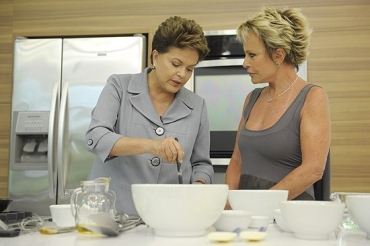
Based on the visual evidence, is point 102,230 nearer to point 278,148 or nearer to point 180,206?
point 180,206

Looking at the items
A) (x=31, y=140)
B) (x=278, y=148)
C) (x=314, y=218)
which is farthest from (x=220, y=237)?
(x=31, y=140)

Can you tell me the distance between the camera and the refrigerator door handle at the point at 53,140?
2.66 metres

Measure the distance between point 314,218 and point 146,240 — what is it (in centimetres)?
30

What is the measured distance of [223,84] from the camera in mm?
2760

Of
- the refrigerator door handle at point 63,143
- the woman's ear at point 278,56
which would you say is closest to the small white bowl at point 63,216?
the woman's ear at point 278,56

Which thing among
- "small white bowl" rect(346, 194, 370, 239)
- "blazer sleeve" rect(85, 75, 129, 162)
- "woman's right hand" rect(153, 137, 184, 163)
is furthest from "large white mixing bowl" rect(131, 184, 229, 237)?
"blazer sleeve" rect(85, 75, 129, 162)

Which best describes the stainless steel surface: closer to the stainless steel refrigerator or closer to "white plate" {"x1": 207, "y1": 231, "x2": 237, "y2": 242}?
the stainless steel refrigerator

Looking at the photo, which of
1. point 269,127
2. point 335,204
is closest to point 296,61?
point 269,127

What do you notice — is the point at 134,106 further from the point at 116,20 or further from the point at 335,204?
the point at 116,20

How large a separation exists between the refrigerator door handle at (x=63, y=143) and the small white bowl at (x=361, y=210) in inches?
76.6

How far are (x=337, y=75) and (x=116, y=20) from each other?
129 cm

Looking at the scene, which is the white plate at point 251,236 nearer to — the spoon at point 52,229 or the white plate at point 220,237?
the white plate at point 220,237

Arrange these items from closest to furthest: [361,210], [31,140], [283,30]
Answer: [361,210], [283,30], [31,140]

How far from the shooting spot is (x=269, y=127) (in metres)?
1.65
